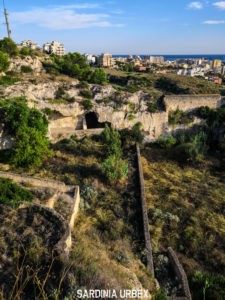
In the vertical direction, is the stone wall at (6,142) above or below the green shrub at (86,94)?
below

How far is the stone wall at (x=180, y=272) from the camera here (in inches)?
371

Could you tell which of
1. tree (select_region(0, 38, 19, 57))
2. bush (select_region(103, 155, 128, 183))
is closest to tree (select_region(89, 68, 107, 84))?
tree (select_region(0, 38, 19, 57))

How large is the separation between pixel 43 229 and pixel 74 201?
10.9 feet

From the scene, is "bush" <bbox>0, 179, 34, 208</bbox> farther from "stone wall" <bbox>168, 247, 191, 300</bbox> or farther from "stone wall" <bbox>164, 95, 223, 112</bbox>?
"stone wall" <bbox>164, 95, 223, 112</bbox>

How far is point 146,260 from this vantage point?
1073 cm

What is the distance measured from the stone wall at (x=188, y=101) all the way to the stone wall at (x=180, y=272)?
1814cm

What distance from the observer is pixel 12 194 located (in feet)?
38.7

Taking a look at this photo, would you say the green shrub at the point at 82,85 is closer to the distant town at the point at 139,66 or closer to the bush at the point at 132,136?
the bush at the point at 132,136

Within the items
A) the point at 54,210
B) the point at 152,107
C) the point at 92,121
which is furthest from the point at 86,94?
the point at 54,210

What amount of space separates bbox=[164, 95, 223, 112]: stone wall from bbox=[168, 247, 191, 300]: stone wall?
18138mm

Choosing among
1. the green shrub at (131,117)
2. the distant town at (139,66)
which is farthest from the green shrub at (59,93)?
the distant town at (139,66)

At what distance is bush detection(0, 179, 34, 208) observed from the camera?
1128cm

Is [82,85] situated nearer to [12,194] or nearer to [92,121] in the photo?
[92,121]

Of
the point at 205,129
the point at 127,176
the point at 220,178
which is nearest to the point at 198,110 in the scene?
the point at 205,129
